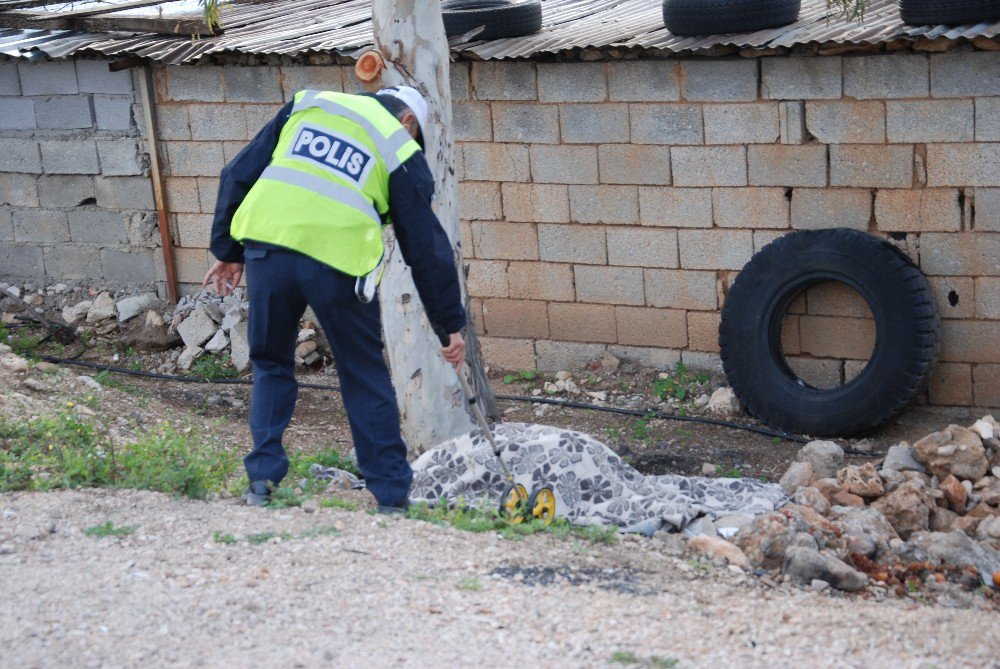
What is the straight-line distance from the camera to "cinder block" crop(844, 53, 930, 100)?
21.0 ft

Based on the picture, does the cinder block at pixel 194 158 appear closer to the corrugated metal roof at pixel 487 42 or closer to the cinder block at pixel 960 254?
the corrugated metal roof at pixel 487 42

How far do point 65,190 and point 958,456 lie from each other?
6.82m

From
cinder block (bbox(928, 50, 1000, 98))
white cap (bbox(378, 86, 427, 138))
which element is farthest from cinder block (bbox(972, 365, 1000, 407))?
white cap (bbox(378, 86, 427, 138))

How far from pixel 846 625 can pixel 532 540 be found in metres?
1.21

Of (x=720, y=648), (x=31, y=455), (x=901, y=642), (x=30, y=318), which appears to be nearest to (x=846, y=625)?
(x=901, y=642)

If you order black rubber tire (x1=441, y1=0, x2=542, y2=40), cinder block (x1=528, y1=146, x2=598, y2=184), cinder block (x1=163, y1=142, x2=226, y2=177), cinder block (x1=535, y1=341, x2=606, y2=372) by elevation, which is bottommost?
cinder block (x1=535, y1=341, x2=606, y2=372)

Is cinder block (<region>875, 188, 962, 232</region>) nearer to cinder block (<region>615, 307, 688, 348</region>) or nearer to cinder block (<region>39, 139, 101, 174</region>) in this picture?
cinder block (<region>615, 307, 688, 348</region>)

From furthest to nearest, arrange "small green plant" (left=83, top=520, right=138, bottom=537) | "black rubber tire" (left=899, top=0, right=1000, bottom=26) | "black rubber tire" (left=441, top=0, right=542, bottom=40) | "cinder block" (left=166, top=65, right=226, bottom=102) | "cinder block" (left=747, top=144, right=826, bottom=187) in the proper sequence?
"cinder block" (left=166, top=65, right=226, bottom=102), "black rubber tire" (left=441, top=0, right=542, bottom=40), "cinder block" (left=747, top=144, right=826, bottom=187), "black rubber tire" (left=899, top=0, right=1000, bottom=26), "small green plant" (left=83, top=520, right=138, bottom=537)

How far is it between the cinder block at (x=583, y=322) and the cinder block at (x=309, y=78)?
2085mm

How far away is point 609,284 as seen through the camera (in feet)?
24.8

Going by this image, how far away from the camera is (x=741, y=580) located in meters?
4.23

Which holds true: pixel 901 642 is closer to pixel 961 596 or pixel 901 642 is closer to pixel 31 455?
pixel 961 596

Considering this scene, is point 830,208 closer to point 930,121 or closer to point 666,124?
point 930,121

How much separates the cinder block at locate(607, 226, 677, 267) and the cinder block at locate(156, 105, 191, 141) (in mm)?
3255
